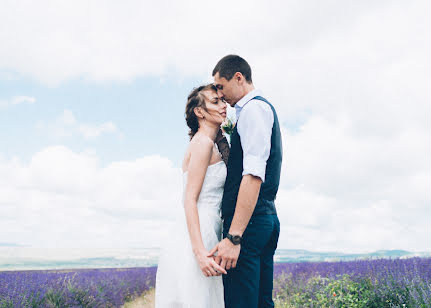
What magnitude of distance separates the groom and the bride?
120 millimetres

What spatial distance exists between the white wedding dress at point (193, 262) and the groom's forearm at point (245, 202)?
0.32 meters

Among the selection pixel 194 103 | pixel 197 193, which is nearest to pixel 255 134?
pixel 197 193

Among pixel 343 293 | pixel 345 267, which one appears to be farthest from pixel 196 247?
pixel 345 267

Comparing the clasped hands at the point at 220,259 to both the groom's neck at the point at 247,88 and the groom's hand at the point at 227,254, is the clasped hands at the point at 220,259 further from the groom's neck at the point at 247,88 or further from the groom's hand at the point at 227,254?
the groom's neck at the point at 247,88

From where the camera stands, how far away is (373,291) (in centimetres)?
512

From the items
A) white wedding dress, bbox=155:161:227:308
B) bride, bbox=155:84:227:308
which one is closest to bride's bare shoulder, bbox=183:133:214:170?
bride, bbox=155:84:227:308

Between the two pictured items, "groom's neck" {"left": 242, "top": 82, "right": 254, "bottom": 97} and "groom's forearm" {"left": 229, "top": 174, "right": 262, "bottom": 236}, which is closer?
"groom's forearm" {"left": 229, "top": 174, "right": 262, "bottom": 236}

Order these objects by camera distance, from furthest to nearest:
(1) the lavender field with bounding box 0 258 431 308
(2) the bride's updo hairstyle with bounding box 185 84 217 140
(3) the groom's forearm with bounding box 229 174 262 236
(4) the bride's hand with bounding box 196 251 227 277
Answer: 1. (1) the lavender field with bounding box 0 258 431 308
2. (2) the bride's updo hairstyle with bounding box 185 84 217 140
3. (4) the bride's hand with bounding box 196 251 227 277
4. (3) the groom's forearm with bounding box 229 174 262 236

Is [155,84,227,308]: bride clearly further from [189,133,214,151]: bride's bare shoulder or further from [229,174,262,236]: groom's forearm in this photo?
[229,174,262,236]: groom's forearm

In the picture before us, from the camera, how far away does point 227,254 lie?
2543mm

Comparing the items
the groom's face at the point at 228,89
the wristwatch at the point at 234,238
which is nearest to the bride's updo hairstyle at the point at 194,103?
the groom's face at the point at 228,89

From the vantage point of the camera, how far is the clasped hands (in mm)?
2543

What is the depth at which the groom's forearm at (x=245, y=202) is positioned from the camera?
2482mm

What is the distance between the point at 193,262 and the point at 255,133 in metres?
0.93
